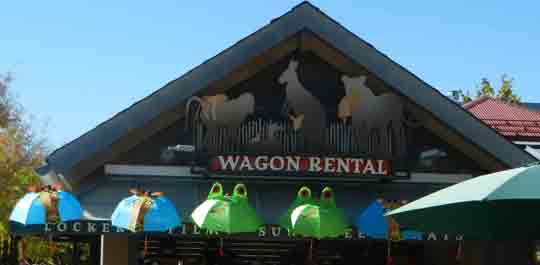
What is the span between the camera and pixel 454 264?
46.9ft

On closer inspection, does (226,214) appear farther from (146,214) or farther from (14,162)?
(14,162)

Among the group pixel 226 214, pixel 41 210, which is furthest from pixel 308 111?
pixel 41 210

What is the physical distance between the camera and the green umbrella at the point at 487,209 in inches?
272

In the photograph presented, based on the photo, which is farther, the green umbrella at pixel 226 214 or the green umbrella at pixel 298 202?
the green umbrella at pixel 298 202

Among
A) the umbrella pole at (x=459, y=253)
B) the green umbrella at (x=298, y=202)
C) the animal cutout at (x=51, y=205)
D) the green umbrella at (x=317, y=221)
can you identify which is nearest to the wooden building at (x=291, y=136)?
the umbrella pole at (x=459, y=253)

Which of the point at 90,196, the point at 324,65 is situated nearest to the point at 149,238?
the point at 90,196

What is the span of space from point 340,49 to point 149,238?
13.5 feet

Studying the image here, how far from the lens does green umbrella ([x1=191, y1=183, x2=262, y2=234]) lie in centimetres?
1136

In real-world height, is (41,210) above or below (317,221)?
above

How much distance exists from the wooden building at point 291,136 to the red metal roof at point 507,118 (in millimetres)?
4118

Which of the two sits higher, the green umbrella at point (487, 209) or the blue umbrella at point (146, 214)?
the blue umbrella at point (146, 214)

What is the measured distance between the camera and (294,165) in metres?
12.7

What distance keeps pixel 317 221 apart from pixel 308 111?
6.59ft

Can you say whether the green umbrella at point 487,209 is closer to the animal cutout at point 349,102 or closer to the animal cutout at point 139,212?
the animal cutout at point 139,212
